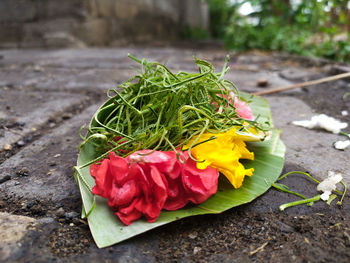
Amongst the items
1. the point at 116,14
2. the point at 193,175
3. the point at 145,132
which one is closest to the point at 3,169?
the point at 145,132

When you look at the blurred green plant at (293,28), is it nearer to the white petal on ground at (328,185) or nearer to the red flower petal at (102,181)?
the white petal on ground at (328,185)

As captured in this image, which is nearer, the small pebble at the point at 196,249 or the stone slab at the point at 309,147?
the small pebble at the point at 196,249

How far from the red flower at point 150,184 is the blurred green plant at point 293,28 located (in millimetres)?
2273

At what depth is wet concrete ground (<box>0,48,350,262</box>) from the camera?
63 centimetres

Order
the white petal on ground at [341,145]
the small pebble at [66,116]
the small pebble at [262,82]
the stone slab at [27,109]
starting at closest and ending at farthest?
the white petal on ground at [341,145], the stone slab at [27,109], the small pebble at [66,116], the small pebble at [262,82]

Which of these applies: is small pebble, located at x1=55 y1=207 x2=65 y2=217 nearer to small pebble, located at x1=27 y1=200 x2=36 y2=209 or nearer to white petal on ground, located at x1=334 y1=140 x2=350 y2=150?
small pebble, located at x1=27 y1=200 x2=36 y2=209

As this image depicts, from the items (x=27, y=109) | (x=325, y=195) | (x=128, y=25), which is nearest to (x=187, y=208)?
(x=325, y=195)

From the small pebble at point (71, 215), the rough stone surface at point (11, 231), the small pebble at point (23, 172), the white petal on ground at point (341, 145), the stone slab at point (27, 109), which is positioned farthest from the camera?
the stone slab at point (27, 109)

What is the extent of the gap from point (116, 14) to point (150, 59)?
161 cm

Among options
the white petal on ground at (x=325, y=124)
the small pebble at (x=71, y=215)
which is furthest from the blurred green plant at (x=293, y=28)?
the small pebble at (x=71, y=215)

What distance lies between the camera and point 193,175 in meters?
0.71

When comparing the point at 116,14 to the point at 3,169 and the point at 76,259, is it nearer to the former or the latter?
the point at 3,169

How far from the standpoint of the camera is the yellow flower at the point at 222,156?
733 mm

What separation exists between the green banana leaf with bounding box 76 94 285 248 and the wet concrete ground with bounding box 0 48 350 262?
26 millimetres
